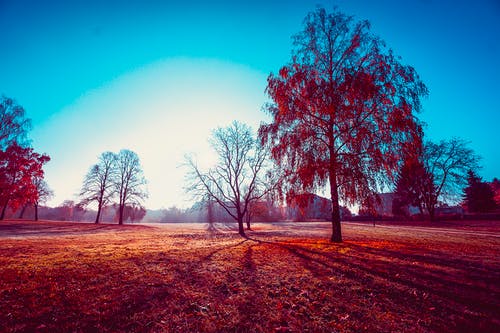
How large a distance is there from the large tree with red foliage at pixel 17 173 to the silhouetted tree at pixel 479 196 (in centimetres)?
7524

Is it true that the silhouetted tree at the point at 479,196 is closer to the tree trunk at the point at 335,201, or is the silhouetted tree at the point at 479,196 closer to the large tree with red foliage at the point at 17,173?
the tree trunk at the point at 335,201

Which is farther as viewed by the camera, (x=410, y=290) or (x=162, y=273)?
(x=162, y=273)

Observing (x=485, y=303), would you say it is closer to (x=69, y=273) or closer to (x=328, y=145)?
(x=328, y=145)

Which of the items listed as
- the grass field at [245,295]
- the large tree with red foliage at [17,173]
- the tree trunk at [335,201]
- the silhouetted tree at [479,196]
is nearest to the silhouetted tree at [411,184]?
the tree trunk at [335,201]

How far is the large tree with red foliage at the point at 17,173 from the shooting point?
17250 mm

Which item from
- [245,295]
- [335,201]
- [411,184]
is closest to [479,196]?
[411,184]

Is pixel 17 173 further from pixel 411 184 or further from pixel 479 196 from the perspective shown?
pixel 479 196

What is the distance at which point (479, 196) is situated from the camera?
50938 mm

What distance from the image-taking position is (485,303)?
490cm

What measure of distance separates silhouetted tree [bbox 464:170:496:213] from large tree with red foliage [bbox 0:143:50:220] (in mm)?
75243

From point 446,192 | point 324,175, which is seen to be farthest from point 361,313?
point 446,192

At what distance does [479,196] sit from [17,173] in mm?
80008

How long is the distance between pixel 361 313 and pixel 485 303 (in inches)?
116

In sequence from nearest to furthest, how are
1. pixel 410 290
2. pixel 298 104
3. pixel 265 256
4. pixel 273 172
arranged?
pixel 410 290 < pixel 265 256 < pixel 298 104 < pixel 273 172
